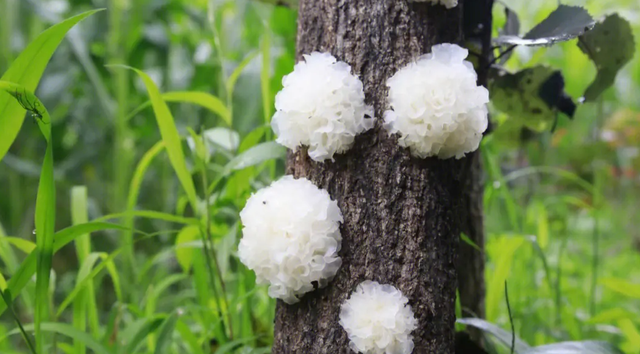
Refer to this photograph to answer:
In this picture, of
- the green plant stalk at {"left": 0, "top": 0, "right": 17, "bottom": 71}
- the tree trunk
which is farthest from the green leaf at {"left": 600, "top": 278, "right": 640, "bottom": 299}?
the green plant stalk at {"left": 0, "top": 0, "right": 17, "bottom": 71}

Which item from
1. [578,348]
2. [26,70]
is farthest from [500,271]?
[26,70]

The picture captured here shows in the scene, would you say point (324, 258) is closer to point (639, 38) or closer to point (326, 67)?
point (326, 67)

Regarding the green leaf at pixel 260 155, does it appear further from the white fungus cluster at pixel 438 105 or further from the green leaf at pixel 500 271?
the green leaf at pixel 500 271

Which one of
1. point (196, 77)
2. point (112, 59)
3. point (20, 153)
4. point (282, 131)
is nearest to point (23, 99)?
point (282, 131)

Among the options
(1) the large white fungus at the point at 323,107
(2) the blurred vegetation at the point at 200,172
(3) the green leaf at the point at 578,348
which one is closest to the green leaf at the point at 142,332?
(2) the blurred vegetation at the point at 200,172

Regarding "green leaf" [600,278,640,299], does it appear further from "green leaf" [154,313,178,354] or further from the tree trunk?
"green leaf" [154,313,178,354]
